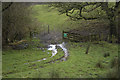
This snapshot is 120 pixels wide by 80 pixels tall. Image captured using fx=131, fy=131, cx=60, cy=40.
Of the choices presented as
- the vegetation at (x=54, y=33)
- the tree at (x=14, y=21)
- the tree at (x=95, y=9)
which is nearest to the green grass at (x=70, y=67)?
the vegetation at (x=54, y=33)

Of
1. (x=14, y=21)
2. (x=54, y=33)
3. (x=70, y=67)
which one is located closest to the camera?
(x=70, y=67)

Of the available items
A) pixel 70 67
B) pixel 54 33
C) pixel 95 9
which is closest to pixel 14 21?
pixel 54 33

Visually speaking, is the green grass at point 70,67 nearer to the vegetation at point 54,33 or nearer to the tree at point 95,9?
the vegetation at point 54,33

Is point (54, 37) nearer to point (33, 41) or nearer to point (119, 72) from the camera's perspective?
point (33, 41)

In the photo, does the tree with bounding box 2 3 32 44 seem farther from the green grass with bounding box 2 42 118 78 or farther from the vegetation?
the green grass with bounding box 2 42 118 78

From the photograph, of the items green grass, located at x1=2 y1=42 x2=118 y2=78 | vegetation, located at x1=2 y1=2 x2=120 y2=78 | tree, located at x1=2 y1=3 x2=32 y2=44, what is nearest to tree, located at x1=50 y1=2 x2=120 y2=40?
vegetation, located at x1=2 y1=2 x2=120 y2=78

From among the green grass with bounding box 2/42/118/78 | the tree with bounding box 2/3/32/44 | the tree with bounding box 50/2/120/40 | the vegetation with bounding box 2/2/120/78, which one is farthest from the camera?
the tree with bounding box 2/3/32/44

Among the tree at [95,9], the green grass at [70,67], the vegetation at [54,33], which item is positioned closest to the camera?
the green grass at [70,67]

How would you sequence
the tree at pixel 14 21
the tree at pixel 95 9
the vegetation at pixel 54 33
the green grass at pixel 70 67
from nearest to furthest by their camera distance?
the green grass at pixel 70 67 < the tree at pixel 95 9 < the vegetation at pixel 54 33 < the tree at pixel 14 21

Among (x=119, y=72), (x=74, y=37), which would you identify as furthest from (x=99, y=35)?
(x=119, y=72)

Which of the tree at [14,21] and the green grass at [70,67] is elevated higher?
the tree at [14,21]

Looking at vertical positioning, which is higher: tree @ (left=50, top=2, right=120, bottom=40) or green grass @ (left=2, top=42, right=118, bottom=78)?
tree @ (left=50, top=2, right=120, bottom=40)

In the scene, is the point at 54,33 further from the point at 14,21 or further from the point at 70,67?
the point at 70,67

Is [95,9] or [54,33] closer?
[95,9]
